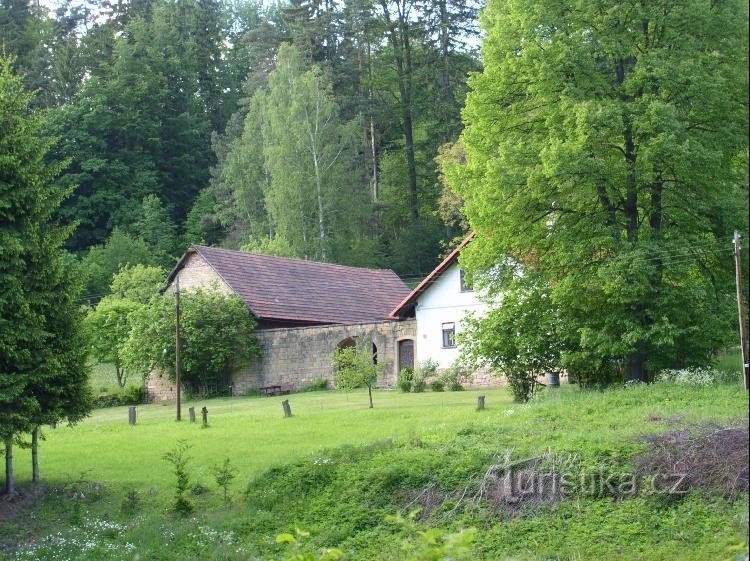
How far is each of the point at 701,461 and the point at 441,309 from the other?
70.8 feet

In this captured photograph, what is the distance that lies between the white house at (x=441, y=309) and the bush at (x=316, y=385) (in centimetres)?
352

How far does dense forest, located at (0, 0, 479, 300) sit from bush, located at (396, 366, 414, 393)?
17.1m

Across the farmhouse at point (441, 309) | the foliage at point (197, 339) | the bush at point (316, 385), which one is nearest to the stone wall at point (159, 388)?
the foliage at point (197, 339)

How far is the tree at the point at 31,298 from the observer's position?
19.0m

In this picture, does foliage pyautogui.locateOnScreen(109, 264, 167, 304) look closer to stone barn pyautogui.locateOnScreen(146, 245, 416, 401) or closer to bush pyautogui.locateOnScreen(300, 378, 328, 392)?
stone barn pyautogui.locateOnScreen(146, 245, 416, 401)

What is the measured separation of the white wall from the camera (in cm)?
3697

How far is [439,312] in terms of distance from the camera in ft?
122

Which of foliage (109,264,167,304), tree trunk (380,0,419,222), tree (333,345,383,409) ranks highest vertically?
tree trunk (380,0,419,222)

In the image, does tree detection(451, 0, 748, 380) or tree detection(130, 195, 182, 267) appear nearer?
tree detection(451, 0, 748, 380)

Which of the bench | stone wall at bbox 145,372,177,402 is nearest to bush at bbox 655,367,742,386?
the bench

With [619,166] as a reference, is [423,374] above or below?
below

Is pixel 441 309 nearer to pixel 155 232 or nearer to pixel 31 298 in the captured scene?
pixel 31 298

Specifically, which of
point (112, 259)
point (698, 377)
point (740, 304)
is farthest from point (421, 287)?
point (112, 259)

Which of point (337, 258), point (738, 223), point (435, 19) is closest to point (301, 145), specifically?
point (337, 258)
